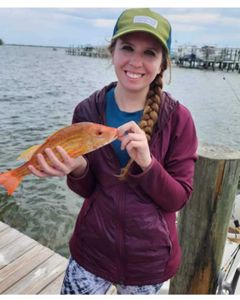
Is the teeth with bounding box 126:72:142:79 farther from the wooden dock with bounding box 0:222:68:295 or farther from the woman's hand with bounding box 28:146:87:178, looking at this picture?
the wooden dock with bounding box 0:222:68:295

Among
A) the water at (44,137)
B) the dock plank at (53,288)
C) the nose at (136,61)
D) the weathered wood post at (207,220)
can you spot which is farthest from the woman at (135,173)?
the dock plank at (53,288)

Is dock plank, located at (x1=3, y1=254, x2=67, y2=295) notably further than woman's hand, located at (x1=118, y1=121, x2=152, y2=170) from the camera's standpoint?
Yes

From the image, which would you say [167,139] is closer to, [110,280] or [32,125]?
[110,280]

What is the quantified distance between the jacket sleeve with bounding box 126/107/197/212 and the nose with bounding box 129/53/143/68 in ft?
1.14

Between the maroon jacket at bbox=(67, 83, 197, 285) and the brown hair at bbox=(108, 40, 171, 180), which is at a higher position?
the brown hair at bbox=(108, 40, 171, 180)

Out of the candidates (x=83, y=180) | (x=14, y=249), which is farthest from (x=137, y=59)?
(x=14, y=249)

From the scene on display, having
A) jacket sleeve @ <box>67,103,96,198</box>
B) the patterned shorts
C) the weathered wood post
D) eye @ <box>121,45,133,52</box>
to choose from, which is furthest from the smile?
the patterned shorts

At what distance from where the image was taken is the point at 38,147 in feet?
5.42

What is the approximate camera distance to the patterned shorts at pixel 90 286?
1.96m

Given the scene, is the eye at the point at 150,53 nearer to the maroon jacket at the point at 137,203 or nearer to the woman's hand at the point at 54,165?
the maroon jacket at the point at 137,203

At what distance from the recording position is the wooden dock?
3430 millimetres

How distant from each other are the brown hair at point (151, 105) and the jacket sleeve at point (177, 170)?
111 mm

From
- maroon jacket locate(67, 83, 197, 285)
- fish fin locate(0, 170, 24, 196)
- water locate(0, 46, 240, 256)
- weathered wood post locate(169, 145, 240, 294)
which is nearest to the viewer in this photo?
fish fin locate(0, 170, 24, 196)

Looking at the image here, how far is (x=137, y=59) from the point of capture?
173cm
